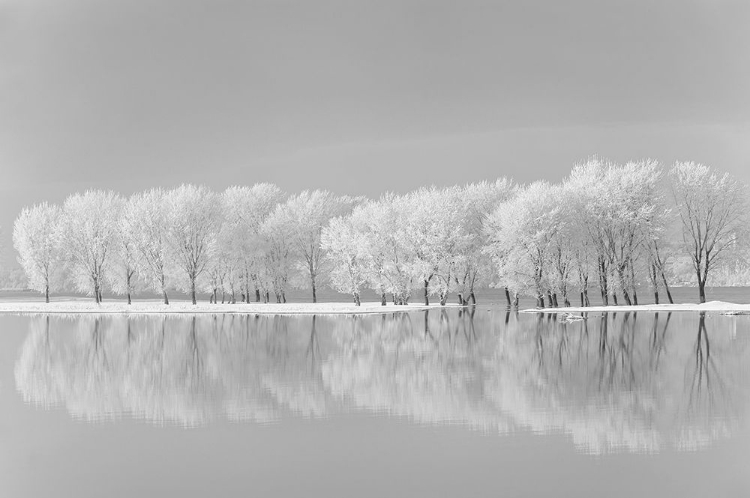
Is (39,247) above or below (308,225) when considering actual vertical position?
below

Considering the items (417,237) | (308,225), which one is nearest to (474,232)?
(417,237)

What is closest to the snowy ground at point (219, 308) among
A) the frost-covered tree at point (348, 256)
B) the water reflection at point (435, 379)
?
the frost-covered tree at point (348, 256)

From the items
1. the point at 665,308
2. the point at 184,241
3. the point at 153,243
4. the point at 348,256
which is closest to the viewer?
the point at 665,308

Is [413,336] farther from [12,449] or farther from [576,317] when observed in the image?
[12,449]

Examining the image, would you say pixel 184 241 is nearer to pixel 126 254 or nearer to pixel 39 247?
pixel 126 254

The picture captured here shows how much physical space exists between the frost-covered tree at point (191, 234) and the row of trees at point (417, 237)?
0.48ft

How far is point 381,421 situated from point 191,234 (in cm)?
6575

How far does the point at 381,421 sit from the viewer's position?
16.3 meters

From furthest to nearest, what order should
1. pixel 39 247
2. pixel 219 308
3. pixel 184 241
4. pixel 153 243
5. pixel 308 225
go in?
pixel 39 247 → pixel 308 225 → pixel 153 243 → pixel 184 241 → pixel 219 308

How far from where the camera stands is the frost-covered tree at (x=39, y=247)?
296ft

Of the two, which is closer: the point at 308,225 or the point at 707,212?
the point at 707,212

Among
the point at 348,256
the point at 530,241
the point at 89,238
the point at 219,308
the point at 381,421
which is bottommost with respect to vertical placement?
the point at 381,421

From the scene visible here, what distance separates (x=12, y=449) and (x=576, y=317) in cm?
4456

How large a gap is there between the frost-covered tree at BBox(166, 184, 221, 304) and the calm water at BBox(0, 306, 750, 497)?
45897 millimetres
